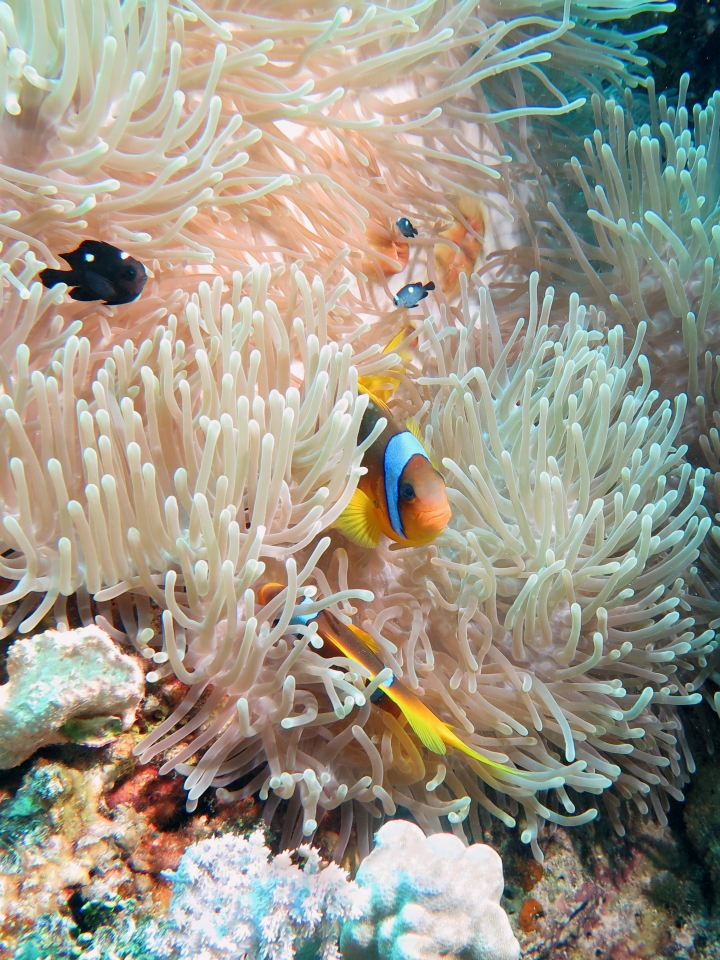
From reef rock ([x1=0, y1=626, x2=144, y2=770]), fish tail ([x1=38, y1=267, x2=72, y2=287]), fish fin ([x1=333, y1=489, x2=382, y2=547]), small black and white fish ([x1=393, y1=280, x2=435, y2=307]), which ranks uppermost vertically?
small black and white fish ([x1=393, y1=280, x2=435, y2=307])

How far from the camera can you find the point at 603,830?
207 centimetres

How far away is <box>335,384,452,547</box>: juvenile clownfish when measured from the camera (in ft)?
4.58

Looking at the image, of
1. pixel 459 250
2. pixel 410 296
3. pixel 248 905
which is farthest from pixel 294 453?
pixel 459 250

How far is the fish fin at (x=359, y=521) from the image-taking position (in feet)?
4.86

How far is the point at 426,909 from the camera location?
123cm

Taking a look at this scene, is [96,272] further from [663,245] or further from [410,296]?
[663,245]

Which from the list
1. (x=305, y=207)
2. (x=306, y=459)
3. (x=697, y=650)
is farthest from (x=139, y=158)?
(x=697, y=650)

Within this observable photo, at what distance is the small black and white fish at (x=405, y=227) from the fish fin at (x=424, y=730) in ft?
4.85

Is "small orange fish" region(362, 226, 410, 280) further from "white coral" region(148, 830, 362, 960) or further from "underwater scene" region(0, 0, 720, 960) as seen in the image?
"white coral" region(148, 830, 362, 960)

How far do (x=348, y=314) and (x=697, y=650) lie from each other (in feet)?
4.47

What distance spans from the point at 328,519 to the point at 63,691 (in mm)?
608

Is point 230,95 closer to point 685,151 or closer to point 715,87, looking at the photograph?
point 685,151

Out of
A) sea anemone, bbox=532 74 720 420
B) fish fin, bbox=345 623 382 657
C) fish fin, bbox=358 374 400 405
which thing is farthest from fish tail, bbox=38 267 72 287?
sea anemone, bbox=532 74 720 420

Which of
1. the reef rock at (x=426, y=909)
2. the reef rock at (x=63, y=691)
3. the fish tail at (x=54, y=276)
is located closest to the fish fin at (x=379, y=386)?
the fish tail at (x=54, y=276)
